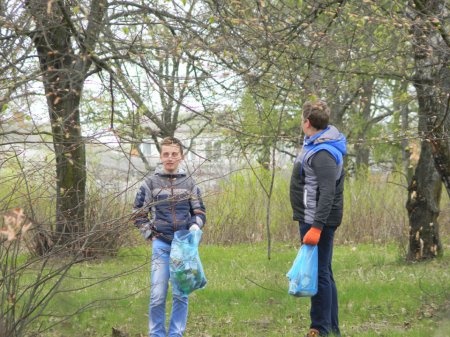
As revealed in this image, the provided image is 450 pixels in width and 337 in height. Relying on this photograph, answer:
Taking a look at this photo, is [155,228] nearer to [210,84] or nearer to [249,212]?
[210,84]

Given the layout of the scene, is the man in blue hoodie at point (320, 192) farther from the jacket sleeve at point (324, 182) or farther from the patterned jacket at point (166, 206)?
Result: the patterned jacket at point (166, 206)

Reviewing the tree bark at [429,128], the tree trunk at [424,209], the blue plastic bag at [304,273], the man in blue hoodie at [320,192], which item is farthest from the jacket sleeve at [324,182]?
the tree trunk at [424,209]

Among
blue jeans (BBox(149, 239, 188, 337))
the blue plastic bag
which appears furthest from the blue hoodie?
blue jeans (BBox(149, 239, 188, 337))

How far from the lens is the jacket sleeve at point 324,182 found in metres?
6.21

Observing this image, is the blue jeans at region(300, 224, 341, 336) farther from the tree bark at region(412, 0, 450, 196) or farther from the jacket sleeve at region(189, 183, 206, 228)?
the tree bark at region(412, 0, 450, 196)

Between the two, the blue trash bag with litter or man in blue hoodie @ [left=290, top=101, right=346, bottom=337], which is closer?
man in blue hoodie @ [left=290, top=101, right=346, bottom=337]

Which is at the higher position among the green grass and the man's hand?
the man's hand

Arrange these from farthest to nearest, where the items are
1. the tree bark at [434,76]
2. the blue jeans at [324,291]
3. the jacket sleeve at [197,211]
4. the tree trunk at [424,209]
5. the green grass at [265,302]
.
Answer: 1. the tree trunk at [424,209]
2. the tree bark at [434,76]
3. the green grass at [265,302]
4. the jacket sleeve at [197,211]
5. the blue jeans at [324,291]

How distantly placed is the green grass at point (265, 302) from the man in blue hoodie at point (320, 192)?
750mm

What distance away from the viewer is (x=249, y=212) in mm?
15797

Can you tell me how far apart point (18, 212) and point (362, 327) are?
4490 millimetres

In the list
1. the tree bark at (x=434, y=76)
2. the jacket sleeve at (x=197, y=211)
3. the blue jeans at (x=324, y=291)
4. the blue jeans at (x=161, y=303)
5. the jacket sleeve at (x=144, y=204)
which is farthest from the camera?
the tree bark at (x=434, y=76)

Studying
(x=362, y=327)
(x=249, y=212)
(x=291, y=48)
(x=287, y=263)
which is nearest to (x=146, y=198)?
(x=362, y=327)

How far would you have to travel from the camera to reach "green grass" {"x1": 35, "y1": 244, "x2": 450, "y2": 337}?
7.37m
